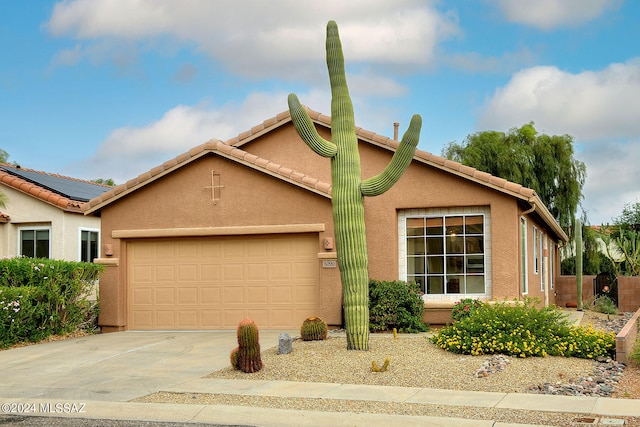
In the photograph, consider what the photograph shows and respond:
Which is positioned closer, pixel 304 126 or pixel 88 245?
pixel 304 126

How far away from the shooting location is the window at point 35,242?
20.9m

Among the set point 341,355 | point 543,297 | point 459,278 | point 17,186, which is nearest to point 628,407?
point 341,355

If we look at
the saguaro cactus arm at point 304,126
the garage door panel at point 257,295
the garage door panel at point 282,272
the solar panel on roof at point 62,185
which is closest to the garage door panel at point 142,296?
the garage door panel at point 257,295

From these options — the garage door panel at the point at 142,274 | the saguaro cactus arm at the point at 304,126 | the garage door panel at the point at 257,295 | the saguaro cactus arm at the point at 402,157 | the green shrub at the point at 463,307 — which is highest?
the saguaro cactus arm at the point at 304,126

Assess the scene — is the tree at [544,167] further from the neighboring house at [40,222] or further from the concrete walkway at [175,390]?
the concrete walkway at [175,390]

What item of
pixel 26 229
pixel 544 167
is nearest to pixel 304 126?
pixel 26 229

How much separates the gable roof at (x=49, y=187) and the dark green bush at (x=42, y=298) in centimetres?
272

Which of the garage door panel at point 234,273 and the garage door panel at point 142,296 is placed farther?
the garage door panel at point 142,296

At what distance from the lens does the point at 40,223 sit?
20953 millimetres

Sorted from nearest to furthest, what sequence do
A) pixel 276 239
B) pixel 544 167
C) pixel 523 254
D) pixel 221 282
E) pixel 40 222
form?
pixel 276 239 → pixel 221 282 → pixel 523 254 → pixel 40 222 → pixel 544 167

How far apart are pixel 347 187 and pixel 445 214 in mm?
5150

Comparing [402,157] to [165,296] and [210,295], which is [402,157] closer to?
[210,295]

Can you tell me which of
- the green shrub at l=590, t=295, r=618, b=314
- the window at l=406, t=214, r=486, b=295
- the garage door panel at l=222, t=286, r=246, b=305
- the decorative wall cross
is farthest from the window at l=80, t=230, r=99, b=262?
the green shrub at l=590, t=295, r=618, b=314

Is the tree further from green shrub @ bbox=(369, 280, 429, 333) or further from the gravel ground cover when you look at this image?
the gravel ground cover
